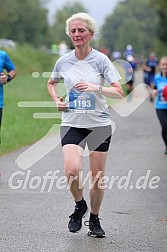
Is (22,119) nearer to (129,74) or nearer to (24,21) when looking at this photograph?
(129,74)

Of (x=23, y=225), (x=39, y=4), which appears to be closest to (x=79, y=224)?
(x=23, y=225)

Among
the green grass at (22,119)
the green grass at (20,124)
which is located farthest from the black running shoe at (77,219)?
the green grass at (20,124)

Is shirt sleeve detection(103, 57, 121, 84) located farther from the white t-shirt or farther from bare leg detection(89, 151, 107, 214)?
bare leg detection(89, 151, 107, 214)

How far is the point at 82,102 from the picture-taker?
7160 mm

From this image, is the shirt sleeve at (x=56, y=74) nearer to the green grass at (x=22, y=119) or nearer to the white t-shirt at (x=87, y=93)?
the white t-shirt at (x=87, y=93)

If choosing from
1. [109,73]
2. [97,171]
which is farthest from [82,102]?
[97,171]

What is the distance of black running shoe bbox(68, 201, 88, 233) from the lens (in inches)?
295

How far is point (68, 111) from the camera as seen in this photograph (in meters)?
7.27

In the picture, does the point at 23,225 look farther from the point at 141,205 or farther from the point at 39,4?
the point at 39,4

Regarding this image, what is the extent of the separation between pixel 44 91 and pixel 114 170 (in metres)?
20.2

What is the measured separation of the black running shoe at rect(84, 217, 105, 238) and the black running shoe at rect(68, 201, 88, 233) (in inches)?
4.0

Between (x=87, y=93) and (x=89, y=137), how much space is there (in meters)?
0.43

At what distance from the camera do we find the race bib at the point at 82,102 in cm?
717

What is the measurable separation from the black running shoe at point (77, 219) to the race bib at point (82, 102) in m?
1.00
